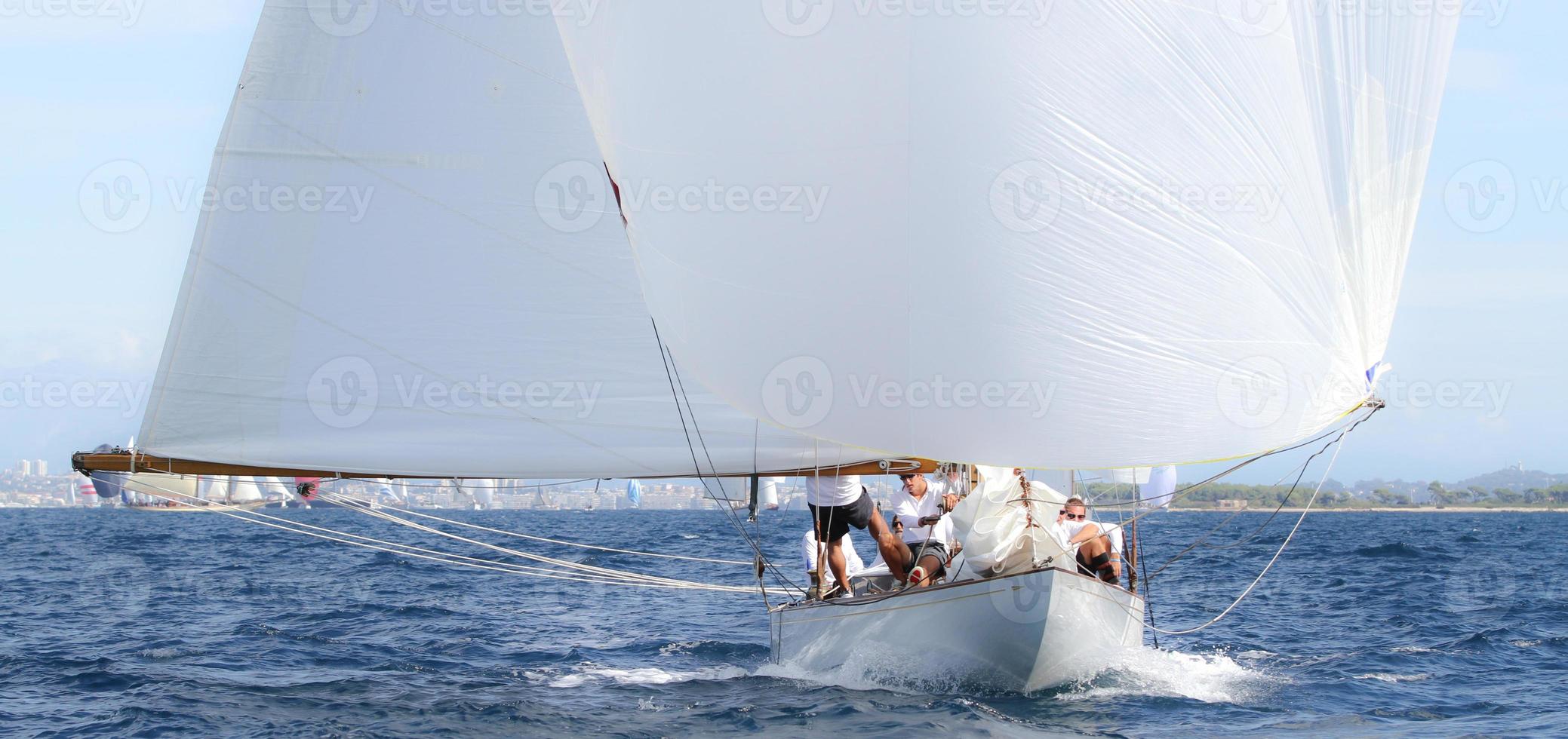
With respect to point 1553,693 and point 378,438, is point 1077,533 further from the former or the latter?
point 378,438

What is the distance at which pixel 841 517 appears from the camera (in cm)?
993

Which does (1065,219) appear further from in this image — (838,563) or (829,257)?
(838,563)

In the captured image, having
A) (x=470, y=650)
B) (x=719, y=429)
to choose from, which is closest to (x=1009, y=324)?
(x=719, y=429)

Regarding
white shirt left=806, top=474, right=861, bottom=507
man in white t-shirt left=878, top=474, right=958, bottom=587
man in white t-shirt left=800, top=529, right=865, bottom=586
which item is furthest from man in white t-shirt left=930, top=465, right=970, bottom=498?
white shirt left=806, top=474, right=861, bottom=507

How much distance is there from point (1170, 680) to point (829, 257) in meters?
5.18

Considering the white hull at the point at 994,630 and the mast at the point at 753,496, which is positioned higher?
the mast at the point at 753,496

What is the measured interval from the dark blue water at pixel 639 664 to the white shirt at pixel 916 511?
1440 millimetres

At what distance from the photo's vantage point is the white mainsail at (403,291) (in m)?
9.01

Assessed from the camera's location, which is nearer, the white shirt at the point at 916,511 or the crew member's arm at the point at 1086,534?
the crew member's arm at the point at 1086,534

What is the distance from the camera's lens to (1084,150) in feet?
20.1

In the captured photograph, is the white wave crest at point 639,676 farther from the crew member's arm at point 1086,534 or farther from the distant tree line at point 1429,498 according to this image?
the distant tree line at point 1429,498

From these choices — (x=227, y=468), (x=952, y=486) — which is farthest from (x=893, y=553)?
(x=227, y=468)

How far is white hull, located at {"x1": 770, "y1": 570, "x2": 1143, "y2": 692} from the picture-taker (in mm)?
8047

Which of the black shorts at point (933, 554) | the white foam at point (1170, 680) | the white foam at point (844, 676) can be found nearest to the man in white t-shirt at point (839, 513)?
the black shorts at point (933, 554)
